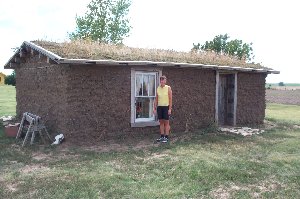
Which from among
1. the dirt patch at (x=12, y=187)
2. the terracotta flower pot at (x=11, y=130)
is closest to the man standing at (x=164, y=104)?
the terracotta flower pot at (x=11, y=130)

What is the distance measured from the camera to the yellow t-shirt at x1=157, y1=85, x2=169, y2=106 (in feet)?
33.3

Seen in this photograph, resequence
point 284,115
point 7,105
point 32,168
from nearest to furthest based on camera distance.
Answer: point 32,168 → point 284,115 → point 7,105

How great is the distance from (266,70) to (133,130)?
679 cm

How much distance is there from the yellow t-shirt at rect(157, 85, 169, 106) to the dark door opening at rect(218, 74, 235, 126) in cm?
472

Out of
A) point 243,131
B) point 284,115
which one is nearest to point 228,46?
point 284,115

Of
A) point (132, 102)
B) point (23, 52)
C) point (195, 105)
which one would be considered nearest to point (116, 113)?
point (132, 102)

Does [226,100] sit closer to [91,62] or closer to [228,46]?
[91,62]

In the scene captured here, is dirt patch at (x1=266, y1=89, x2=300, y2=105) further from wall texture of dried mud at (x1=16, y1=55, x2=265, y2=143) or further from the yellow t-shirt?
the yellow t-shirt

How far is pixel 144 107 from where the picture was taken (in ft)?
38.0

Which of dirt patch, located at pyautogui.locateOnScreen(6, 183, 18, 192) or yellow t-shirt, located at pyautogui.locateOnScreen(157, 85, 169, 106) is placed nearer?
dirt patch, located at pyautogui.locateOnScreen(6, 183, 18, 192)

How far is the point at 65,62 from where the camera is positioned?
366 inches

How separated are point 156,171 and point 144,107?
4517 mm

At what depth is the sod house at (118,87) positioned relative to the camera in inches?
395

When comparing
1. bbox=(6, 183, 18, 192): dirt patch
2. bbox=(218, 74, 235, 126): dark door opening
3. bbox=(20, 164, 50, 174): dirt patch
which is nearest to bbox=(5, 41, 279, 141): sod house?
bbox=(218, 74, 235, 126): dark door opening
